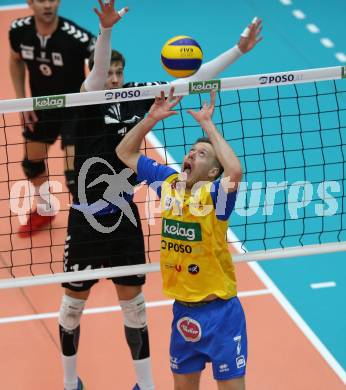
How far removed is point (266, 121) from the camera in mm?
10844

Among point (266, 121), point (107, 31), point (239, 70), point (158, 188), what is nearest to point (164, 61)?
point (107, 31)

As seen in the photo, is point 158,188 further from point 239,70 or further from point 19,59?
point 239,70

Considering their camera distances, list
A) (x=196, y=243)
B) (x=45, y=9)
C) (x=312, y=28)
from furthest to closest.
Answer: (x=312, y=28) → (x=45, y=9) → (x=196, y=243)

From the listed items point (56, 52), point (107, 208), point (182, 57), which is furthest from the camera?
point (56, 52)

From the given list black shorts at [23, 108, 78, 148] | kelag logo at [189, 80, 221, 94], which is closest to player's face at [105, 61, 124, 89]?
kelag logo at [189, 80, 221, 94]

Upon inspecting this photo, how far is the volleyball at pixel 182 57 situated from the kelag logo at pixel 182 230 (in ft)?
4.10

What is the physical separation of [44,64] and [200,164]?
358cm

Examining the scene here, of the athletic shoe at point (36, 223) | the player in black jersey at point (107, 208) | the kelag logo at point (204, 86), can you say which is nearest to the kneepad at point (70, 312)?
the player in black jersey at point (107, 208)

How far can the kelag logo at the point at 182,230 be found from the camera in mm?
5664

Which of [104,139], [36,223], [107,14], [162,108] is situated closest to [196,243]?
[162,108]

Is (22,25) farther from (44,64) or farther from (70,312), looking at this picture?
(70,312)

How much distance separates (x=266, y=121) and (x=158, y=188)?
5.13 meters

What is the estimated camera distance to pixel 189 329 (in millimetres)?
5750

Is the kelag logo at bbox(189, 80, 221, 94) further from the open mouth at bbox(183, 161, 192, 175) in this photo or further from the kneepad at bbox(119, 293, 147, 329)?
the kneepad at bbox(119, 293, 147, 329)
